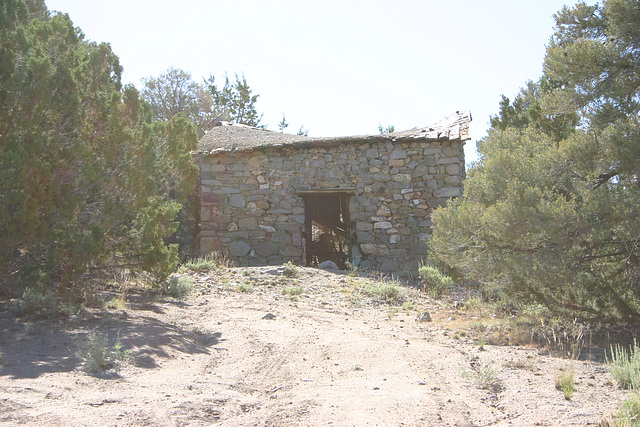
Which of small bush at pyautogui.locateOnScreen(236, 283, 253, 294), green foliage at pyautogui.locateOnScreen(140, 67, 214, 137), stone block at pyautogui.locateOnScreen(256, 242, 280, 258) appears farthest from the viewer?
green foliage at pyautogui.locateOnScreen(140, 67, 214, 137)

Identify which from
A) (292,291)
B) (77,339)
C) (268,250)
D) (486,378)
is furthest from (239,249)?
(486,378)

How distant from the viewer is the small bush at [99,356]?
4750 millimetres

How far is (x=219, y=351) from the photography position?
6043 millimetres

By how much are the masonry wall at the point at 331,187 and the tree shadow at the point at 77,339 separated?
619 cm

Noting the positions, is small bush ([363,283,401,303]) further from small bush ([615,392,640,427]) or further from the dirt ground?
small bush ([615,392,640,427])

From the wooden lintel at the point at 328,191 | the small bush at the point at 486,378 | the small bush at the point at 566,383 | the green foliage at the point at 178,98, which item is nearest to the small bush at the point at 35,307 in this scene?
the small bush at the point at 486,378

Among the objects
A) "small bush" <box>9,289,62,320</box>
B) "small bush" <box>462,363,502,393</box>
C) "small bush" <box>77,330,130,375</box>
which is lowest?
"small bush" <box>462,363,502,393</box>

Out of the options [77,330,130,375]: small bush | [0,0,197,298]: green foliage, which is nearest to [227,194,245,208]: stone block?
[0,0,197,298]: green foliage

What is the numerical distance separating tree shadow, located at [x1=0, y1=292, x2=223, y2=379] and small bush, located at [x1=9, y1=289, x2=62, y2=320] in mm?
116

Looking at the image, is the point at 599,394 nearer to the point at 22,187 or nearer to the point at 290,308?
the point at 290,308

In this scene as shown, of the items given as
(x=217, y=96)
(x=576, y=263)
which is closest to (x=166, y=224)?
(x=576, y=263)

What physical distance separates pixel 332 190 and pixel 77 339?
8407mm

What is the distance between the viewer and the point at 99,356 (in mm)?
4828

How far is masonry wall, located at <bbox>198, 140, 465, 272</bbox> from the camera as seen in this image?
13156 millimetres
